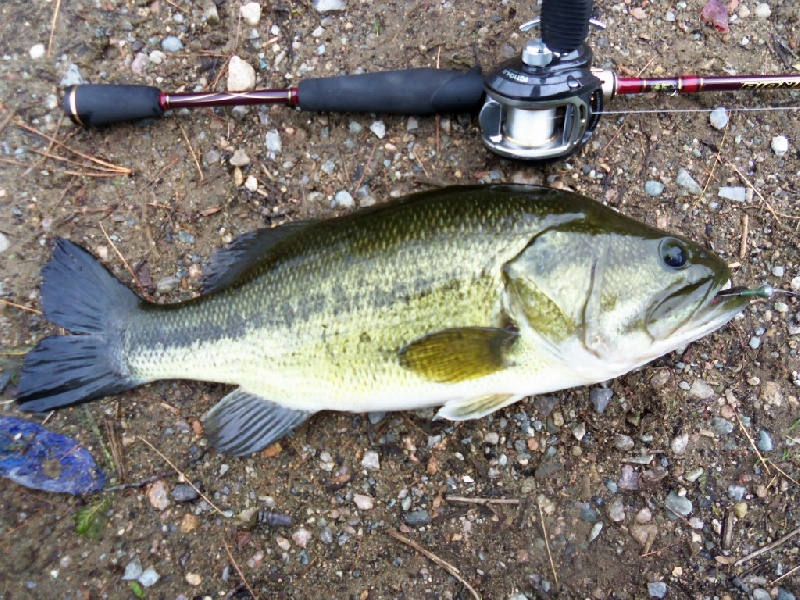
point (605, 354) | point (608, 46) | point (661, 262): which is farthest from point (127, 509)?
point (608, 46)

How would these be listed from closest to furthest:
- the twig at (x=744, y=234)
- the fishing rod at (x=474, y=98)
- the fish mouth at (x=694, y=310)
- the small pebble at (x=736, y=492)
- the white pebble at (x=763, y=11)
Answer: the fish mouth at (x=694, y=310)
the fishing rod at (x=474, y=98)
the small pebble at (x=736, y=492)
the twig at (x=744, y=234)
the white pebble at (x=763, y=11)

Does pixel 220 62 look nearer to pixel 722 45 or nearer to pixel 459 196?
pixel 459 196

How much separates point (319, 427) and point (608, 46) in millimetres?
2346

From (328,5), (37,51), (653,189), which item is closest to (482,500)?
(653,189)

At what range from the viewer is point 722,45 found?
286 cm

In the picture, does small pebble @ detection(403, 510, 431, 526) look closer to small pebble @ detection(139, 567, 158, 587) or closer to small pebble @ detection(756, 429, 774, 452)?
small pebble @ detection(139, 567, 158, 587)

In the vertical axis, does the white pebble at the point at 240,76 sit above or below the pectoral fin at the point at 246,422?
above

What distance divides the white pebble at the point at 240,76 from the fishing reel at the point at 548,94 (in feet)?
3.86

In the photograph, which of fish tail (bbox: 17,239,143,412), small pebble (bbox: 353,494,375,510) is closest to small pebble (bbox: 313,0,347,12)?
fish tail (bbox: 17,239,143,412)

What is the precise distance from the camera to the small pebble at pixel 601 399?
2705 millimetres

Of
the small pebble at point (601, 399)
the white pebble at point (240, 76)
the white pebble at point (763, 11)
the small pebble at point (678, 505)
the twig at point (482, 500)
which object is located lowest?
the twig at point (482, 500)

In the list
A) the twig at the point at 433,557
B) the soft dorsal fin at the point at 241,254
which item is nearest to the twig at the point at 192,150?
the soft dorsal fin at the point at 241,254

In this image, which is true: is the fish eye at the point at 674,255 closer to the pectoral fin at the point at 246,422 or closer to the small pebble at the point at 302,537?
the pectoral fin at the point at 246,422

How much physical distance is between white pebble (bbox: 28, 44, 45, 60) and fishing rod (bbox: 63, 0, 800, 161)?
35cm
